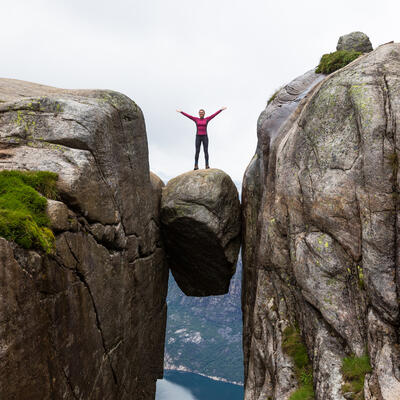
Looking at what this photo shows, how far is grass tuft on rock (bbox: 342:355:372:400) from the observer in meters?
9.87

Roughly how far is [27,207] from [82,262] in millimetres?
3392

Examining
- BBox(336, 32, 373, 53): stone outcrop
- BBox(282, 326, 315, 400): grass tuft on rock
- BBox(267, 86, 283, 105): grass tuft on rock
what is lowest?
BBox(282, 326, 315, 400): grass tuft on rock

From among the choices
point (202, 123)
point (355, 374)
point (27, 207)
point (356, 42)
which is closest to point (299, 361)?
point (355, 374)

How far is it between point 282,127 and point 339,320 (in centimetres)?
1124

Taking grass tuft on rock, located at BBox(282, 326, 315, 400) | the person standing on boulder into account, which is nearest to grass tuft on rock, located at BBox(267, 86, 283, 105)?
the person standing on boulder

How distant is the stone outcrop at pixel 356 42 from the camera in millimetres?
20094

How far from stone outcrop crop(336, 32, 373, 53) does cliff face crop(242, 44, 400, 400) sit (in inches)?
284

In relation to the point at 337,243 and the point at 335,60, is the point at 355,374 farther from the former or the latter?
the point at 335,60

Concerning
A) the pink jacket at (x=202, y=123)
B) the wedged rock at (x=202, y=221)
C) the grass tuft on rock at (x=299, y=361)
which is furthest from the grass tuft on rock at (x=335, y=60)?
the grass tuft on rock at (x=299, y=361)

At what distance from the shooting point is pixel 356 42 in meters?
20.3

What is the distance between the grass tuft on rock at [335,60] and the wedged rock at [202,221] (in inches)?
375

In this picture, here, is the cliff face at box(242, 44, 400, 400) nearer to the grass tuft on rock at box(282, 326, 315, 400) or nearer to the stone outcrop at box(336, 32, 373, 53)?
the grass tuft on rock at box(282, 326, 315, 400)

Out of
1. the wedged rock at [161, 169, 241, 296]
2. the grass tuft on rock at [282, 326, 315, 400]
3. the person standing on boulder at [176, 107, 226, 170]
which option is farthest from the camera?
the person standing on boulder at [176, 107, 226, 170]

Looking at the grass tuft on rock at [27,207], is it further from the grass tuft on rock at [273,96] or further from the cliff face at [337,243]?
the grass tuft on rock at [273,96]
